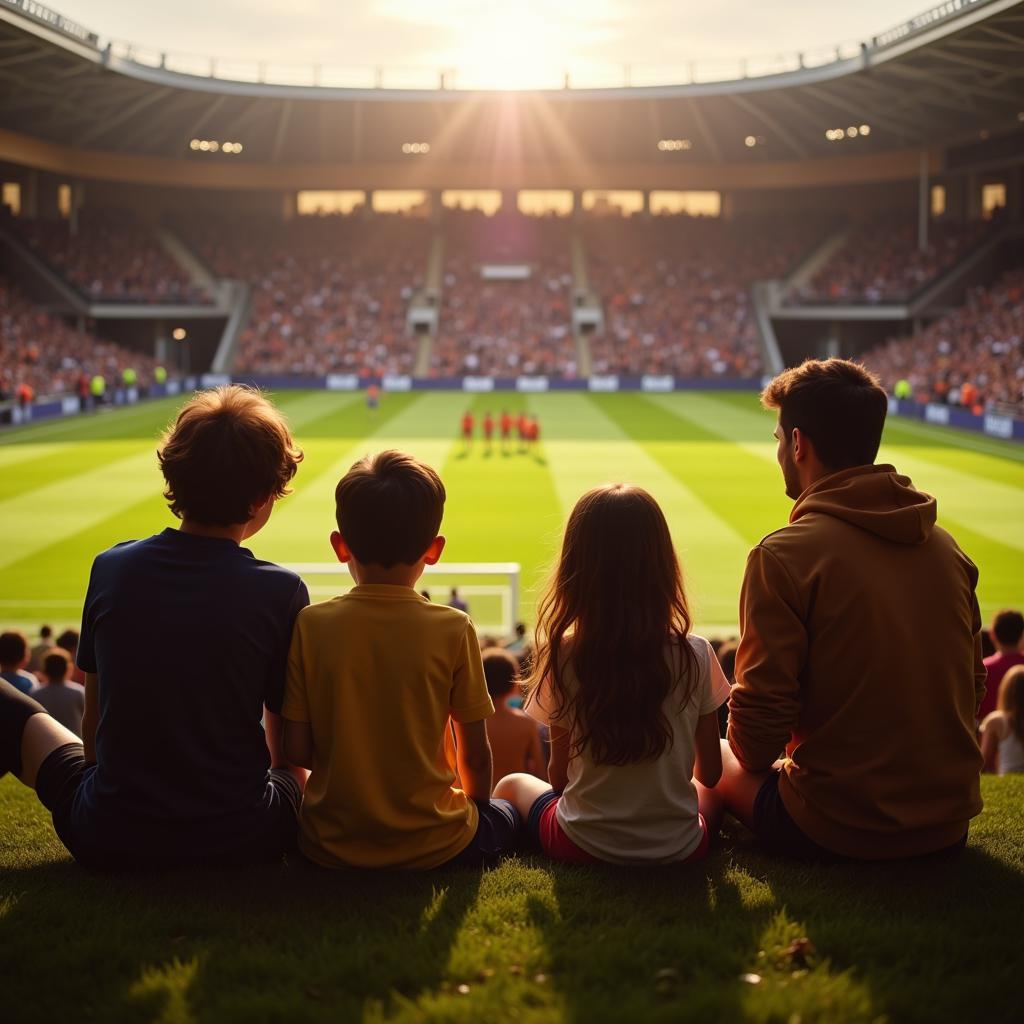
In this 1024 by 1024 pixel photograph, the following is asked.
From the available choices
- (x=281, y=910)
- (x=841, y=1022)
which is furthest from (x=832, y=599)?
(x=281, y=910)

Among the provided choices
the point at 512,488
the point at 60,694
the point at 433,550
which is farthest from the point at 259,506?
the point at 512,488

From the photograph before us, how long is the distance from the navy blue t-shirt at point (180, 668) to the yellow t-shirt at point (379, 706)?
156mm

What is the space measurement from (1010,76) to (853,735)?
48.2m

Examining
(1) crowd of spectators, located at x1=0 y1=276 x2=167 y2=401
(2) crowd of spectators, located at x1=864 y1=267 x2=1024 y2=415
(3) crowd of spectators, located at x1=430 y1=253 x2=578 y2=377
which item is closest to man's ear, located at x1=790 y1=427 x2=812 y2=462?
(2) crowd of spectators, located at x1=864 y1=267 x2=1024 y2=415

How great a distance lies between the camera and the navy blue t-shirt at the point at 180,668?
13.5 ft

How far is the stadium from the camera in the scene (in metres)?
3.65

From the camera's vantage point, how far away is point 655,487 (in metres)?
25.9

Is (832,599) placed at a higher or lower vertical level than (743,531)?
higher

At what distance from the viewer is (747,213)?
73.2 meters

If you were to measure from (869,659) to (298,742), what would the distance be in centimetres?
205

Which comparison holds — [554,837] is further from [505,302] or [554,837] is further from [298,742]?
[505,302]

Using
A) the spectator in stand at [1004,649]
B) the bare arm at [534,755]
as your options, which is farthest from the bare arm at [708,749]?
the spectator in stand at [1004,649]

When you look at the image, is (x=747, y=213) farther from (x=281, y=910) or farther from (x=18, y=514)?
(x=281, y=910)

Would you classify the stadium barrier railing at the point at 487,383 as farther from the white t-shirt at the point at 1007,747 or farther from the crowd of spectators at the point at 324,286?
the white t-shirt at the point at 1007,747
